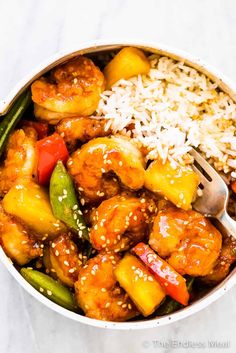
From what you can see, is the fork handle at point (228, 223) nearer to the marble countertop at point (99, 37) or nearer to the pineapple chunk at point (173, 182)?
the pineapple chunk at point (173, 182)

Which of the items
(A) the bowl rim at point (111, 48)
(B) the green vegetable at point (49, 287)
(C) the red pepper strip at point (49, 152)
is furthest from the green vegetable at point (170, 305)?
(C) the red pepper strip at point (49, 152)

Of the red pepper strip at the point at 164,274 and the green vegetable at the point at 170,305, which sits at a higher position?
the red pepper strip at the point at 164,274

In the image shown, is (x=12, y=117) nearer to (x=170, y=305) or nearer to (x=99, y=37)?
(x=99, y=37)

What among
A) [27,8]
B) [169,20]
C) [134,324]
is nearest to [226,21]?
[169,20]

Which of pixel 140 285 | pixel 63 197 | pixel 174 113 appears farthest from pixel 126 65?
pixel 140 285

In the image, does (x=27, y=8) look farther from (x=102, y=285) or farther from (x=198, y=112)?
(x=102, y=285)

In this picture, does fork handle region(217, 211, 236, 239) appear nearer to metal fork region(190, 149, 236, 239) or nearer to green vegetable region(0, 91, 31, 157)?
metal fork region(190, 149, 236, 239)

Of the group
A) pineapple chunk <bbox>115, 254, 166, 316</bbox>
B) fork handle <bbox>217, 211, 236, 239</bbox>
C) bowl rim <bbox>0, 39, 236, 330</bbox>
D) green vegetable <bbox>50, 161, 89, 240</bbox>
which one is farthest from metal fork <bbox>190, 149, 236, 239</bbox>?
green vegetable <bbox>50, 161, 89, 240</bbox>
